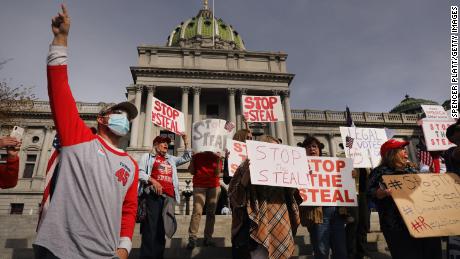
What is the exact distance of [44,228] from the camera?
5.90 feet

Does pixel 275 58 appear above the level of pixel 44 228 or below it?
above

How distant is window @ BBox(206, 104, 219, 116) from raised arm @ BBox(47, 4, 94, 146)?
2978 cm

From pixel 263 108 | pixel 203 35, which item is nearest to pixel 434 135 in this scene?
pixel 263 108

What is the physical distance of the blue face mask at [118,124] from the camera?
2334 mm

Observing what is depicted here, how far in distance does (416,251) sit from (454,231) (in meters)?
0.45

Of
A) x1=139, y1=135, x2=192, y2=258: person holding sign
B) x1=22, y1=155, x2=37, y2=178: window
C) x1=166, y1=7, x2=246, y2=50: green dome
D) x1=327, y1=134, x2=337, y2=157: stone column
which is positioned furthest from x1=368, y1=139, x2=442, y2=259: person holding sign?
x1=166, y1=7, x2=246, y2=50: green dome

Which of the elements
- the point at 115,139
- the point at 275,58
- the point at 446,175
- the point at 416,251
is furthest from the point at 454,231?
the point at 275,58

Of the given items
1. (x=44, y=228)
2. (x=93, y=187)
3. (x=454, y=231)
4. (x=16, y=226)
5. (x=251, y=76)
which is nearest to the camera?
(x=44, y=228)

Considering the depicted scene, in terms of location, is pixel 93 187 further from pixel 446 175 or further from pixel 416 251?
pixel 446 175

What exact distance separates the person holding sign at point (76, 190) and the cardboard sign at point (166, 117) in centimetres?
534

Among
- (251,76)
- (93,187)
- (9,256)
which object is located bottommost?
(9,256)

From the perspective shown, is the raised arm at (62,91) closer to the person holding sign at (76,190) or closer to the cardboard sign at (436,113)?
the person holding sign at (76,190)

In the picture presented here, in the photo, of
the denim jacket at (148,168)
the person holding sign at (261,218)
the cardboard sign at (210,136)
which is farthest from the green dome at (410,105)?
the person holding sign at (261,218)

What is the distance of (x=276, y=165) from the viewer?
3.68 m
